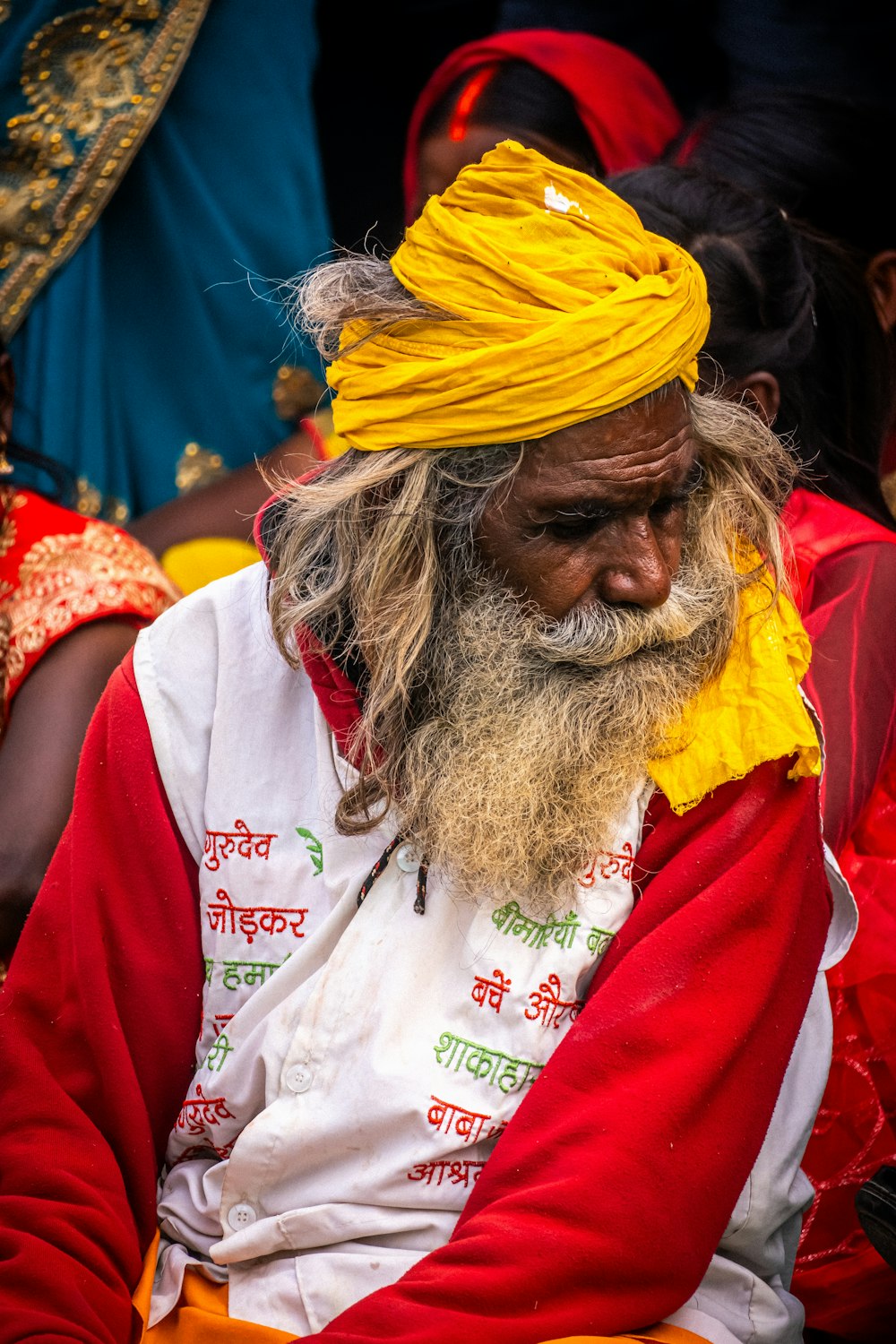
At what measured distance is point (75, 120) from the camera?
4.24m

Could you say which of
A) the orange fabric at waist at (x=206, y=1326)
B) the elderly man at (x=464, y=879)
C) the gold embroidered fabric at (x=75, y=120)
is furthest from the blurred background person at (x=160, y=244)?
the orange fabric at waist at (x=206, y=1326)

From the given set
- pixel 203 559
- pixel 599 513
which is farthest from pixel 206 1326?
pixel 203 559

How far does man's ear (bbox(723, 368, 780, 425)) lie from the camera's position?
3.23 meters

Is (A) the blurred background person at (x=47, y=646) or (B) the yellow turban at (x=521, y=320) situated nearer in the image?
(B) the yellow turban at (x=521, y=320)

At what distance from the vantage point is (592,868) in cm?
238

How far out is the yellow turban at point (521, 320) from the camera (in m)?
2.26

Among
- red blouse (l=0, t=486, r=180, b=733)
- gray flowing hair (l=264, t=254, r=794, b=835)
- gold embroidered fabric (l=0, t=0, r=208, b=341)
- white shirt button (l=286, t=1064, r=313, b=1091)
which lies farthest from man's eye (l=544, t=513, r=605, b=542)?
gold embroidered fabric (l=0, t=0, r=208, b=341)

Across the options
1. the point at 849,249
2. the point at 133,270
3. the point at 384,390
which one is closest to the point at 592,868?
the point at 384,390

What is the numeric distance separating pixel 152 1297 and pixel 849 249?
3.15 metres

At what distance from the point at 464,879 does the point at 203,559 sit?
6.86ft

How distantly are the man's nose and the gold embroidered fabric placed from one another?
2.66m

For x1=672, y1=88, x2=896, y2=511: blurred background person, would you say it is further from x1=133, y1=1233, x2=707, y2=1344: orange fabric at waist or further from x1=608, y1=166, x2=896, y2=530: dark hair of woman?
x1=133, y1=1233, x2=707, y2=1344: orange fabric at waist

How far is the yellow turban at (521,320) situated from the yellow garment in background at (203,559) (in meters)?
1.78

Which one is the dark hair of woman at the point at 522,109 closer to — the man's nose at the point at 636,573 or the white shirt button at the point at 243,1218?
the man's nose at the point at 636,573
